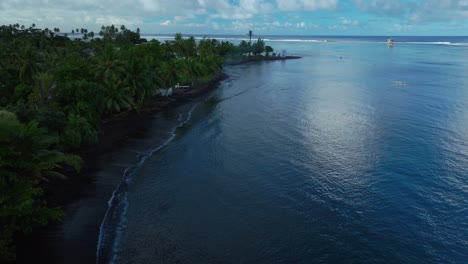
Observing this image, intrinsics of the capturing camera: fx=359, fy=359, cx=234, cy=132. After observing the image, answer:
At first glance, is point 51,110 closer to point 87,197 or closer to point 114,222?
point 87,197

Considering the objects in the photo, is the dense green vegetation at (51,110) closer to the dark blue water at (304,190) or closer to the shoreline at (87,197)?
the shoreline at (87,197)

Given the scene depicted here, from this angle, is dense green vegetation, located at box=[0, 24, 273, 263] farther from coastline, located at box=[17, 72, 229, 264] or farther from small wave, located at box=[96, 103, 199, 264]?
small wave, located at box=[96, 103, 199, 264]

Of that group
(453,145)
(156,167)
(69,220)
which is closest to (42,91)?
(156,167)

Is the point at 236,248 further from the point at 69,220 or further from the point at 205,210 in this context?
the point at 69,220

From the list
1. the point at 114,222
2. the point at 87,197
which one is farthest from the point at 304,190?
the point at 87,197

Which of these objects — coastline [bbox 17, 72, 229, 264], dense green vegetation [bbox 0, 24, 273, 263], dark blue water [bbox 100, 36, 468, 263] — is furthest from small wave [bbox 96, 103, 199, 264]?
dense green vegetation [bbox 0, 24, 273, 263]

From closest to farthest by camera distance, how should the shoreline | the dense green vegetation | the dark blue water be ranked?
Answer: the dense green vegetation → the shoreline → the dark blue water
